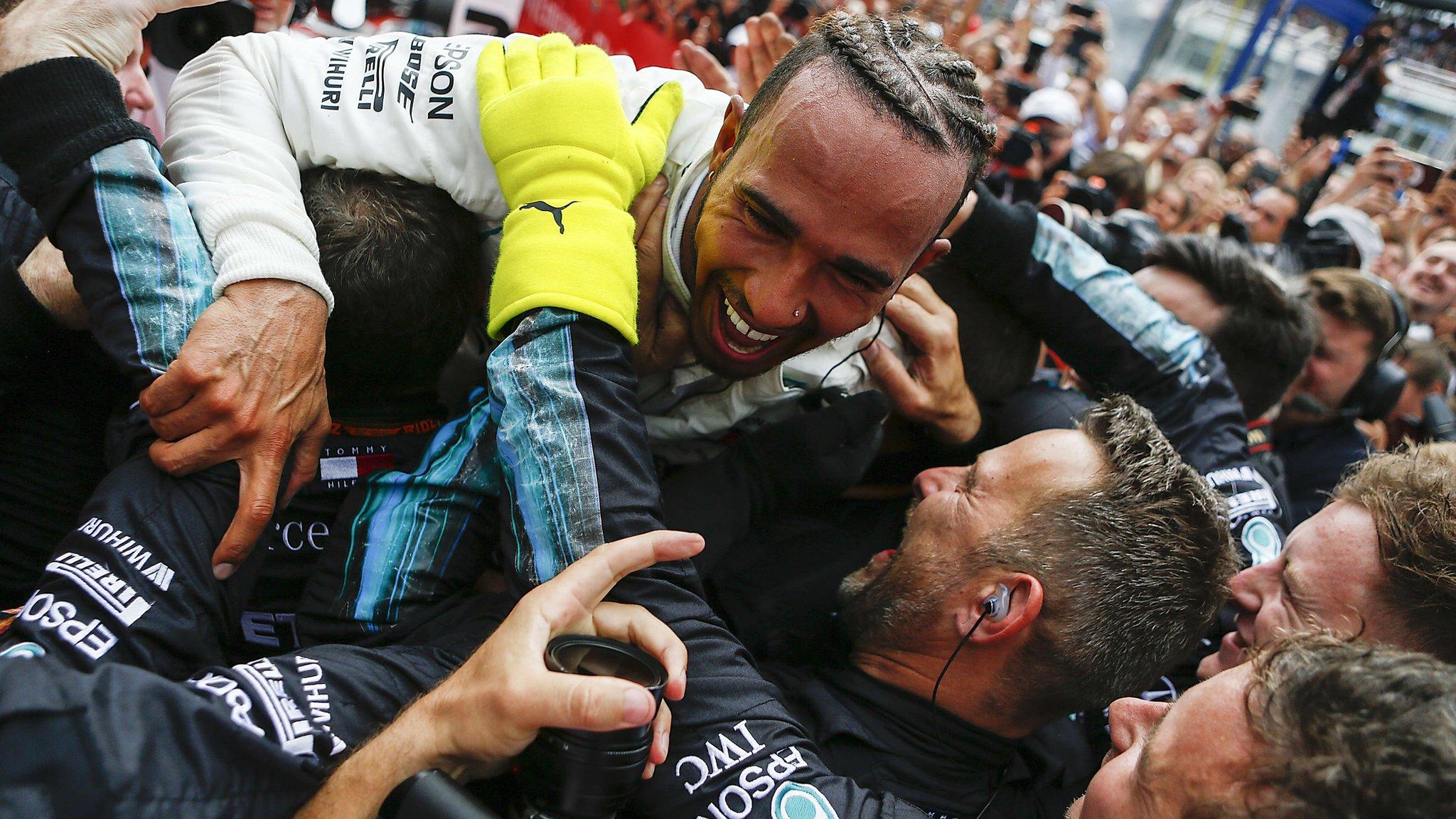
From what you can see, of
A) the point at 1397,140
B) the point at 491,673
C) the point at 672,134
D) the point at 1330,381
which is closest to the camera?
the point at 491,673

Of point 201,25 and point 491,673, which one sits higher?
point 201,25

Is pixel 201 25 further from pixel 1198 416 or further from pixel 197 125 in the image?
pixel 1198 416

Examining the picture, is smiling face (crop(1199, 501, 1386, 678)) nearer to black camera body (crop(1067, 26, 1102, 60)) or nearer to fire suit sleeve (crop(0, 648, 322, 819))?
fire suit sleeve (crop(0, 648, 322, 819))

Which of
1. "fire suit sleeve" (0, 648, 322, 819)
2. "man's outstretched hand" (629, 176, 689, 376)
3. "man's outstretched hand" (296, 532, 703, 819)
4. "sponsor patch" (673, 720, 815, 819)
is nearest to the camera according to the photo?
"fire suit sleeve" (0, 648, 322, 819)

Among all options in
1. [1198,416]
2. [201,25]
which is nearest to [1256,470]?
[1198,416]

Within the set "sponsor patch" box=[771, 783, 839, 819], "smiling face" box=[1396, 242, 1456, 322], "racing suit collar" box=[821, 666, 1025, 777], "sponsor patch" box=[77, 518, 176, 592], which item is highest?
"sponsor patch" box=[77, 518, 176, 592]

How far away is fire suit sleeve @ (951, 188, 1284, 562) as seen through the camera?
95.7 inches

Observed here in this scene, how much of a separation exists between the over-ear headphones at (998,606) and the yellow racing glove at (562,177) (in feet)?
3.14

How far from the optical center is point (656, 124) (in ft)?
6.04

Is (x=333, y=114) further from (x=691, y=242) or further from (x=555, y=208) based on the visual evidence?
(x=691, y=242)

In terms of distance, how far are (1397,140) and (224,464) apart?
910 inches

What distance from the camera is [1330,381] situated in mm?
3857

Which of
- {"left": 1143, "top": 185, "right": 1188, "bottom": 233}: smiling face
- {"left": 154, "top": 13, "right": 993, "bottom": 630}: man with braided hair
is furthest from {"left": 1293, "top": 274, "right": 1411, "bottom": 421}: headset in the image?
{"left": 154, "top": 13, "right": 993, "bottom": 630}: man with braided hair

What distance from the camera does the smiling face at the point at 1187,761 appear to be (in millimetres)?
1002
